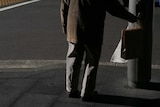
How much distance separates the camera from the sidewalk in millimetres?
5203

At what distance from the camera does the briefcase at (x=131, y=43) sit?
5109 millimetres

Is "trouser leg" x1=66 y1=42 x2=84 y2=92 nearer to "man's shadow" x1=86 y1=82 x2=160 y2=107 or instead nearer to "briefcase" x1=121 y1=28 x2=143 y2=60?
"man's shadow" x1=86 y1=82 x2=160 y2=107

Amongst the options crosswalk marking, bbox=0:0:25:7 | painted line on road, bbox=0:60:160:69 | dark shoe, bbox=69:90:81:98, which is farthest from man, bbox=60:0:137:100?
crosswalk marking, bbox=0:0:25:7

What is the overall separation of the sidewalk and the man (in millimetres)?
348

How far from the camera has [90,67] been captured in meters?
5.18

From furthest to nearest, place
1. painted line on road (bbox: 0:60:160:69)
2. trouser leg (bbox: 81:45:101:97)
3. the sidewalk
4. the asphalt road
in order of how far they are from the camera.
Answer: the asphalt road
painted line on road (bbox: 0:60:160:69)
the sidewalk
trouser leg (bbox: 81:45:101:97)

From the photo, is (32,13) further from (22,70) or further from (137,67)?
(137,67)

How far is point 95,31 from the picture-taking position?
196 inches

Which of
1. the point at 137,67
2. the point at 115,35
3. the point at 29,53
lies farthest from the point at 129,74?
the point at 115,35

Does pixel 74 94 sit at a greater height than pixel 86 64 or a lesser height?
lesser

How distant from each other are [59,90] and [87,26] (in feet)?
4.02

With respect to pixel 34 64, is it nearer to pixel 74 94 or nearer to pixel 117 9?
pixel 74 94

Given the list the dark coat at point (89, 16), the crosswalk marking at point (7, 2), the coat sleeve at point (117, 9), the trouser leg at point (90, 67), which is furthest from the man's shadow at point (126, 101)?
the crosswalk marking at point (7, 2)

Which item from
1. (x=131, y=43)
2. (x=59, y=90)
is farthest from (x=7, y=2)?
(x=131, y=43)
